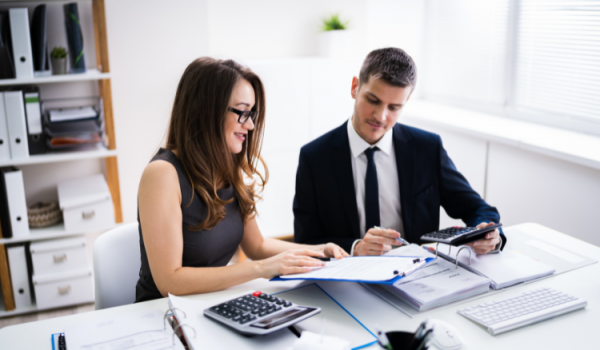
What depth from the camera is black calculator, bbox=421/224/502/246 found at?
138 cm

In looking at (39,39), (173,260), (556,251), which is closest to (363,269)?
(173,260)

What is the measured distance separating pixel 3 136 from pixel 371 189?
1871mm

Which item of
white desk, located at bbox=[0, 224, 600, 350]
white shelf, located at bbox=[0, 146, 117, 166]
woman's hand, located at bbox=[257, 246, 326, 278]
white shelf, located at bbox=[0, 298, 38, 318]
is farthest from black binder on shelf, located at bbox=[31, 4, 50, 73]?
woman's hand, located at bbox=[257, 246, 326, 278]

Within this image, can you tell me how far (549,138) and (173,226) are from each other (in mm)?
2053

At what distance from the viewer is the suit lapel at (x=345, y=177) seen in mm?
1851

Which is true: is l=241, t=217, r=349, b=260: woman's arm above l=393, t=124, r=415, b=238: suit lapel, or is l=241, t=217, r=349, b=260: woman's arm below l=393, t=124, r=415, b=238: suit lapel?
below

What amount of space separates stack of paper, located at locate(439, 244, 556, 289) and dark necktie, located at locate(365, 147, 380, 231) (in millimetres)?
333

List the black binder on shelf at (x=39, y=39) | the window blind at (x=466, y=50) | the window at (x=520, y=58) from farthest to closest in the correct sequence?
the window blind at (x=466, y=50) → the window at (x=520, y=58) → the black binder on shelf at (x=39, y=39)

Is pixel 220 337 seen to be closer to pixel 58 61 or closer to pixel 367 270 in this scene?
pixel 367 270

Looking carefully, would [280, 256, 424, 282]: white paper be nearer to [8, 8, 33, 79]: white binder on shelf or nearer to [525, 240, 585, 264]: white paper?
[525, 240, 585, 264]: white paper

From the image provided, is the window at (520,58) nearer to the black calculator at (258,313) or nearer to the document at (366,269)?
the document at (366,269)

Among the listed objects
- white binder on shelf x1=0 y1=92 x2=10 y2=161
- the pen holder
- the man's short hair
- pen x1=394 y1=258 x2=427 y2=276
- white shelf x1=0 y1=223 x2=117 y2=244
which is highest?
the man's short hair

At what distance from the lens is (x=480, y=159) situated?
115 inches

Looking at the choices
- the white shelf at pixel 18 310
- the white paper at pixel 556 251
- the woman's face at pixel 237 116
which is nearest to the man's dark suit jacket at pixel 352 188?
the white paper at pixel 556 251
